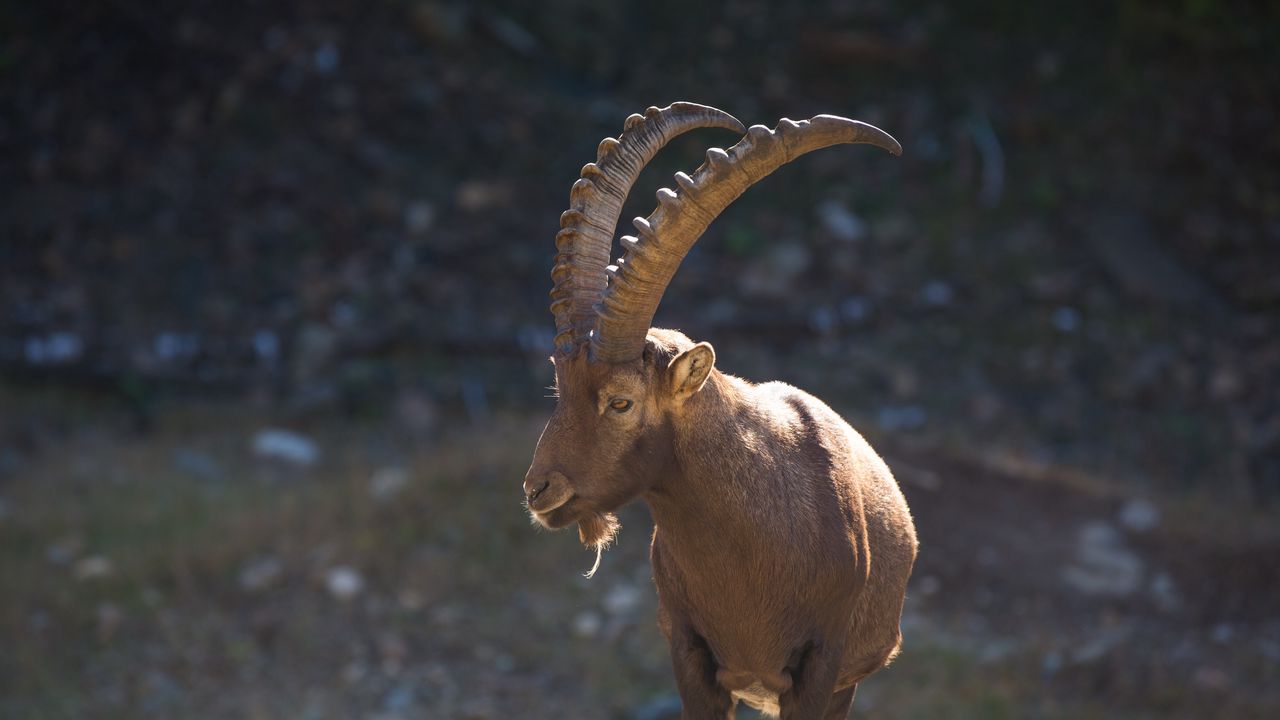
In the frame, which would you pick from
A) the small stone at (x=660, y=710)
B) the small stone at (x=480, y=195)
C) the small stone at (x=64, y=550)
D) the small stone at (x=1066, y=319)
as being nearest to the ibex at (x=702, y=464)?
the small stone at (x=660, y=710)

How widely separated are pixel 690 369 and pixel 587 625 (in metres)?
7.47

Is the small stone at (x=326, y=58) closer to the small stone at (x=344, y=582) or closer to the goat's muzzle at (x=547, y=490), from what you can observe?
the small stone at (x=344, y=582)

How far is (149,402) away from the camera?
46.9 ft

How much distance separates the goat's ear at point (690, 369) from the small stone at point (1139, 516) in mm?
8999

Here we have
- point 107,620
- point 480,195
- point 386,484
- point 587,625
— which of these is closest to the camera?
point 587,625

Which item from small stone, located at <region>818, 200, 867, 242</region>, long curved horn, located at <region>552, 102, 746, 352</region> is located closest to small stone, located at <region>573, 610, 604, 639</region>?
small stone, located at <region>818, 200, 867, 242</region>

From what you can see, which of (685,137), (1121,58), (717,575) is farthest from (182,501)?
(1121,58)

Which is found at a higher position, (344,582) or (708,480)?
(708,480)

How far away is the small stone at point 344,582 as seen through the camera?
1174 cm

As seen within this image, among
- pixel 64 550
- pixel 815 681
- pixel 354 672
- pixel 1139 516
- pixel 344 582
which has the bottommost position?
pixel 64 550

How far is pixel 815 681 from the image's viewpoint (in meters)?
4.45

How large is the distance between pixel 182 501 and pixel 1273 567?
1046 centimetres

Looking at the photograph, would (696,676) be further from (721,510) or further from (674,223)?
(674,223)

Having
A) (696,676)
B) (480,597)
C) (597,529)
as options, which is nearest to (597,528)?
(597,529)
